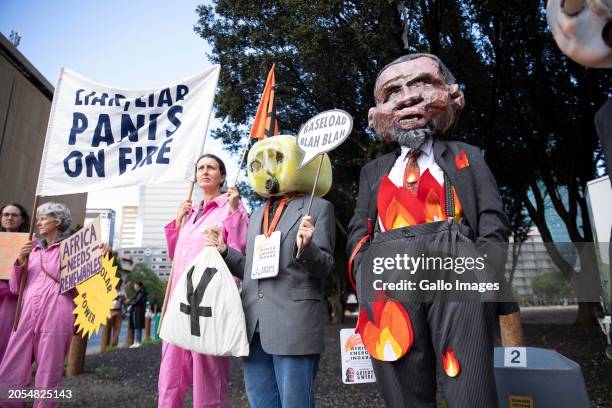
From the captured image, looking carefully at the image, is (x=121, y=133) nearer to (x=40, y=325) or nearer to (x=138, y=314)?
(x=40, y=325)

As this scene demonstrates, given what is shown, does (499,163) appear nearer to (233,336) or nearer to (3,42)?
(233,336)

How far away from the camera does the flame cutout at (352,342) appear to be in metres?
2.35

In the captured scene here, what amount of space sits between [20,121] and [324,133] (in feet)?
42.5

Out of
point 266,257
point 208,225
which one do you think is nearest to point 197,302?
point 266,257

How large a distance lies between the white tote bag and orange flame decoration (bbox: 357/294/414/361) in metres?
0.73

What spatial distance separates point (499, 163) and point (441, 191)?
955 centimetres

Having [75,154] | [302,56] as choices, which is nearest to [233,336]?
[75,154]

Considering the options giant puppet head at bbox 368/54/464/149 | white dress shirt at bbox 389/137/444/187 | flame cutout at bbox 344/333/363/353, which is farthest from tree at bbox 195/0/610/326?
flame cutout at bbox 344/333/363/353

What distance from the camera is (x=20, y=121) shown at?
12734 mm

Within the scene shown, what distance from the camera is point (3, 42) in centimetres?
1115

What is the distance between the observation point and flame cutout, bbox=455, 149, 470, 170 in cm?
224

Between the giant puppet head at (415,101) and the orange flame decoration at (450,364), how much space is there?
40.2 inches

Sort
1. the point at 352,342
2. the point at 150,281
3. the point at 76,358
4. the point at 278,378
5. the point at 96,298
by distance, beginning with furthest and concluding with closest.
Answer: the point at 150,281 → the point at 76,358 → the point at 96,298 → the point at 278,378 → the point at 352,342

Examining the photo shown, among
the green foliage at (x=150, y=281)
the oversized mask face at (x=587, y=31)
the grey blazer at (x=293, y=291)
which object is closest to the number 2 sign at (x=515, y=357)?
the grey blazer at (x=293, y=291)
